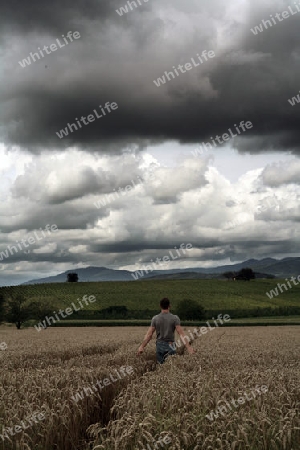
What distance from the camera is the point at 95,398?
315 inches

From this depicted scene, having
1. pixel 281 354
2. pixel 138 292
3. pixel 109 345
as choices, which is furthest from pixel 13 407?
pixel 138 292

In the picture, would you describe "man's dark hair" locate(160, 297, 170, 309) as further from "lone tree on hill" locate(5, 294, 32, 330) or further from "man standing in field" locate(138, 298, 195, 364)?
"lone tree on hill" locate(5, 294, 32, 330)

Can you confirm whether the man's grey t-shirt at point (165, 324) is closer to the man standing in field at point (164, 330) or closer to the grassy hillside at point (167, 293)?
the man standing in field at point (164, 330)

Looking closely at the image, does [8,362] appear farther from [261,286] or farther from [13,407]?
[261,286]

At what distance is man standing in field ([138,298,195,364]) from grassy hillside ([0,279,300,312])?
85.1 metres

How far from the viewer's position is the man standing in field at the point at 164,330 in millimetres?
12431

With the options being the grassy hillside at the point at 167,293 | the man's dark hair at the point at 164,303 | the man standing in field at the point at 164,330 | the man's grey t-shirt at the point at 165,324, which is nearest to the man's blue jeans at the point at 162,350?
the man standing in field at the point at 164,330

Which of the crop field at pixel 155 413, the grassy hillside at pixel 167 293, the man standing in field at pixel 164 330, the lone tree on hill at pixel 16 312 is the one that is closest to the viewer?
the crop field at pixel 155 413

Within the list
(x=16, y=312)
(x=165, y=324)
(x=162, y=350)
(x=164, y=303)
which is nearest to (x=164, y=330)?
(x=165, y=324)

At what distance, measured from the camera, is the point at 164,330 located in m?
12.5

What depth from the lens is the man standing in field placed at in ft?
40.8

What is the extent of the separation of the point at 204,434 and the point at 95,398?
3.49m

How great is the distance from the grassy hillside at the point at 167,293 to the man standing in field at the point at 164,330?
8514 cm

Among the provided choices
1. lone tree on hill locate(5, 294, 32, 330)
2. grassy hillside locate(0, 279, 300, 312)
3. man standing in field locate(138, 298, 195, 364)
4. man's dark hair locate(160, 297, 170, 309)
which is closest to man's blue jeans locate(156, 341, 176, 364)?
man standing in field locate(138, 298, 195, 364)
